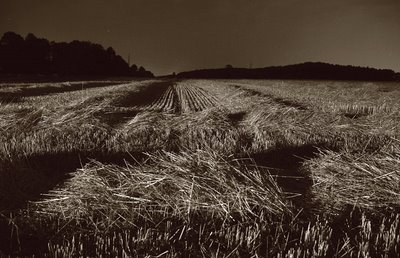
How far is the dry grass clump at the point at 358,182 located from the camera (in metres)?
4.03

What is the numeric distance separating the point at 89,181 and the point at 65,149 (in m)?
2.25

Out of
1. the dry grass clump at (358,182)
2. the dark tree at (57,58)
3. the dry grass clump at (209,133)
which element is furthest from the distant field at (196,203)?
the dark tree at (57,58)

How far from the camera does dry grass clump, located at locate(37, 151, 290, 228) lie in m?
3.63

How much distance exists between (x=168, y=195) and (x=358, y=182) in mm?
2164

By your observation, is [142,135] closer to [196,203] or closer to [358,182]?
[196,203]

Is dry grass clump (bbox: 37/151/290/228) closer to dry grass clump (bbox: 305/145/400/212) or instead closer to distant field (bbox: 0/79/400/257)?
distant field (bbox: 0/79/400/257)

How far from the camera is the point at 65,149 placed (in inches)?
250

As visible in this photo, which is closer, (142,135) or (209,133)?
(142,135)

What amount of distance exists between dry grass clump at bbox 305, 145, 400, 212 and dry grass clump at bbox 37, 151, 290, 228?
2.06 ft

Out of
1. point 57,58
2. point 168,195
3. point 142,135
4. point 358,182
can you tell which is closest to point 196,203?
point 168,195

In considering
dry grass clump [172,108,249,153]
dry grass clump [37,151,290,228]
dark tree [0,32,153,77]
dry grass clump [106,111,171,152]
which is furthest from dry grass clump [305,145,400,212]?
dark tree [0,32,153,77]

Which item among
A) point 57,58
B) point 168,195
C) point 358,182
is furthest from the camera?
point 57,58

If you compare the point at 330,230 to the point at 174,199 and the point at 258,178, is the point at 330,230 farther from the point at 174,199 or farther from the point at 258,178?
the point at 174,199

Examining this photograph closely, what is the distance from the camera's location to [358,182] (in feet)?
14.9
